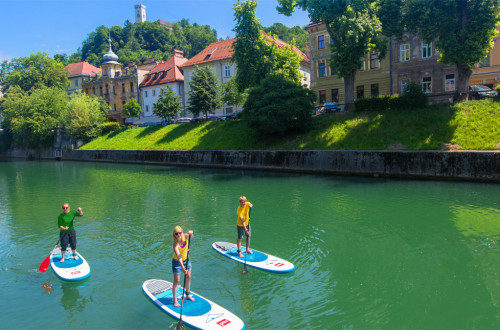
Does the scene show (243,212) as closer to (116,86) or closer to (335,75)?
(335,75)

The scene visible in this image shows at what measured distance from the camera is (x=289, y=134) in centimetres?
4197

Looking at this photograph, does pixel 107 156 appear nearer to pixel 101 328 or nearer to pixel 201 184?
pixel 201 184

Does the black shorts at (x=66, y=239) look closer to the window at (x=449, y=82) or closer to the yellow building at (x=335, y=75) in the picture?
the yellow building at (x=335, y=75)

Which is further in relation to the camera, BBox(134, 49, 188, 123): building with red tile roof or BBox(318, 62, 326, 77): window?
BBox(134, 49, 188, 123): building with red tile roof

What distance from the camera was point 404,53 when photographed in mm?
47281

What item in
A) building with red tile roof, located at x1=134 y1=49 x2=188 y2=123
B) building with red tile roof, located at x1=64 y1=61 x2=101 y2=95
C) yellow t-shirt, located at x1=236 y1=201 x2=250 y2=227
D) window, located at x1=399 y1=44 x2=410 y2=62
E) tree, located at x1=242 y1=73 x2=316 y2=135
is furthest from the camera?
building with red tile roof, located at x1=64 y1=61 x2=101 y2=95

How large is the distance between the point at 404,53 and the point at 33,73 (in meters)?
77.9

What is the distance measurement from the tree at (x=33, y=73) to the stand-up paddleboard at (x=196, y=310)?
3412 inches

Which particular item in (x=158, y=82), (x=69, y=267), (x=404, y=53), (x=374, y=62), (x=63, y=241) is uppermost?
(x=158, y=82)

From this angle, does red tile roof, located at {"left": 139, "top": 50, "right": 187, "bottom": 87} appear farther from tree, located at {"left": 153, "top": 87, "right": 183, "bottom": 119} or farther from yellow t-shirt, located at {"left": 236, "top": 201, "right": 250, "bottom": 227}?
yellow t-shirt, located at {"left": 236, "top": 201, "right": 250, "bottom": 227}

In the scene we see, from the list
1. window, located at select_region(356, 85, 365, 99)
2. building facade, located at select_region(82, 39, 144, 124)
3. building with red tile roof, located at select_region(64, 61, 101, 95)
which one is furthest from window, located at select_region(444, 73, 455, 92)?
building with red tile roof, located at select_region(64, 61, 101, 95)

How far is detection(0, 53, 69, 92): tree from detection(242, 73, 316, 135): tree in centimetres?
6335

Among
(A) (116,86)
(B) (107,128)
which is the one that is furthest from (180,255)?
(A) (116,86)

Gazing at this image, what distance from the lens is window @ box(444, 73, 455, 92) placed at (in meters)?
44.2
